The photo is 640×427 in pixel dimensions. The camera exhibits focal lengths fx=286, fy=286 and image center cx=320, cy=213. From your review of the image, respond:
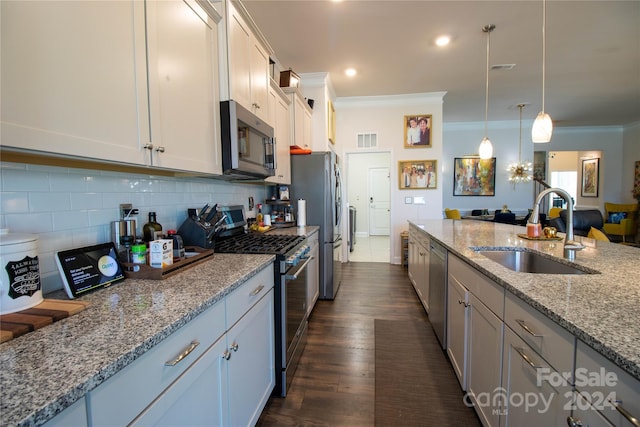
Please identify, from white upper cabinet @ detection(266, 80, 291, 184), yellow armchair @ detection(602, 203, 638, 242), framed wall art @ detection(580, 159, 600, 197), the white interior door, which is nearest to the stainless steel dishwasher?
white upper cabinet @ detection(266, 80, 291, 184)

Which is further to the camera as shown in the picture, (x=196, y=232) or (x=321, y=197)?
(x=321, y=197)

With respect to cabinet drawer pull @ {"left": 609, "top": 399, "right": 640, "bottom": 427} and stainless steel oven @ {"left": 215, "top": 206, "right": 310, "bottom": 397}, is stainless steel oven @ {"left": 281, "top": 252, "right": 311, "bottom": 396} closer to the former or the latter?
stainless steel oven @ {"left": 215, "top": 206, "right": 310, "bottom": 397}

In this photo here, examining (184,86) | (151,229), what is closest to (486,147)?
(184,86)

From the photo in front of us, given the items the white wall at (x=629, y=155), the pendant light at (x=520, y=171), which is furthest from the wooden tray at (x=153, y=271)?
the white wall at (x=629, y=155)

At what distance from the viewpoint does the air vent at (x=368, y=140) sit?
5176mm

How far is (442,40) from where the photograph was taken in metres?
3.16

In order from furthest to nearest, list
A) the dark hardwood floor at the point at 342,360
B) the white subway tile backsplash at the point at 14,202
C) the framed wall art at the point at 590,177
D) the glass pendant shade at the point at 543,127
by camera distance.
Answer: the framed wall art at the point at 590,177
the glass pendant shade at the point at 543,127
the dark hardwood floor at the point at 342,360
the white subway tile backsplash at the point at 14,202

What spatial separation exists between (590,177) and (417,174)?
19.9ft

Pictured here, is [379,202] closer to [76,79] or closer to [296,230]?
[296,230]

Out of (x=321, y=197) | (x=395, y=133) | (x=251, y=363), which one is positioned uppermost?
(x=395, y=133)

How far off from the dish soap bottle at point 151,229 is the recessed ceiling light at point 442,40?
3327 mm

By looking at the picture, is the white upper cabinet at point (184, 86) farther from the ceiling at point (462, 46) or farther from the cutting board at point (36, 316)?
the ceiling at point (462, 46)

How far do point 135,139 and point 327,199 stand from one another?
7.64 ft

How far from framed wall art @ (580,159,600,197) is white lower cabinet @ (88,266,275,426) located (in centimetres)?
A: 940
